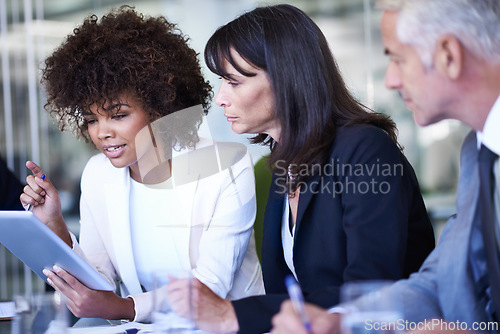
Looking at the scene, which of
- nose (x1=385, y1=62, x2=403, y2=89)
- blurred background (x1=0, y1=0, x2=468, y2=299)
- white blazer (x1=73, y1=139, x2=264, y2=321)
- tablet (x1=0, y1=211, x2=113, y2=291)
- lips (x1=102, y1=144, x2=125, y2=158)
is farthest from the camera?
blurred background (x1=0, y1=0, x2=468, y2=299)

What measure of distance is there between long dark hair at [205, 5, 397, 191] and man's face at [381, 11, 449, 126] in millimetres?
394

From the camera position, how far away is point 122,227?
2.13 m

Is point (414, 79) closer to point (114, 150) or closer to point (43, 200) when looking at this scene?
point (114, 150)

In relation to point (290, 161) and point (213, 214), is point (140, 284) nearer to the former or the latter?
point (213, 214)

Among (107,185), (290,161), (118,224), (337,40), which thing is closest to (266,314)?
(290,161)

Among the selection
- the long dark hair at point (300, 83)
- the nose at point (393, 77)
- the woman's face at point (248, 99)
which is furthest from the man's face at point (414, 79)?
the woman's face at point (248, 99)

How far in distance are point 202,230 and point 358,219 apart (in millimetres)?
693

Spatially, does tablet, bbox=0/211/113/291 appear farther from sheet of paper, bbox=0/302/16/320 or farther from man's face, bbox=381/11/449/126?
man's face, bbox=381/11/449/126

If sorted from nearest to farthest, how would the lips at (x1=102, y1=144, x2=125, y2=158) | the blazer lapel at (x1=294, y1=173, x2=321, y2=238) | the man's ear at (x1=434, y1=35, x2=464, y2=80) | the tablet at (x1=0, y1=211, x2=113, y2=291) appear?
the man's ear at (x1=434, y1=35, x2=464, y2=80) → the tablet at (x1=0, y1=211, x2=113, y2=291) → the blazer lapel at (x1=294, y1=173, x2=321, y2=238) → the lips at (x1=102, y1=144, x2=125, y2=158)

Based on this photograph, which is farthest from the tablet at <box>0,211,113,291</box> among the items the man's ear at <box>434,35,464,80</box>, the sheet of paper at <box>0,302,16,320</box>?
the man's ear at <box>434,35,464,80</box>

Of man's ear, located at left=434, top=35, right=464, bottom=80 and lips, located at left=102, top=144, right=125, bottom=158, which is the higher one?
man's ear, located at left=434, top=35, right=464, bottom=80

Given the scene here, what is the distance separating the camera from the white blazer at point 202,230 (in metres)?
2.01

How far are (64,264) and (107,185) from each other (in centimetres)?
65

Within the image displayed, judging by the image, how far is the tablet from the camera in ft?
4.95
